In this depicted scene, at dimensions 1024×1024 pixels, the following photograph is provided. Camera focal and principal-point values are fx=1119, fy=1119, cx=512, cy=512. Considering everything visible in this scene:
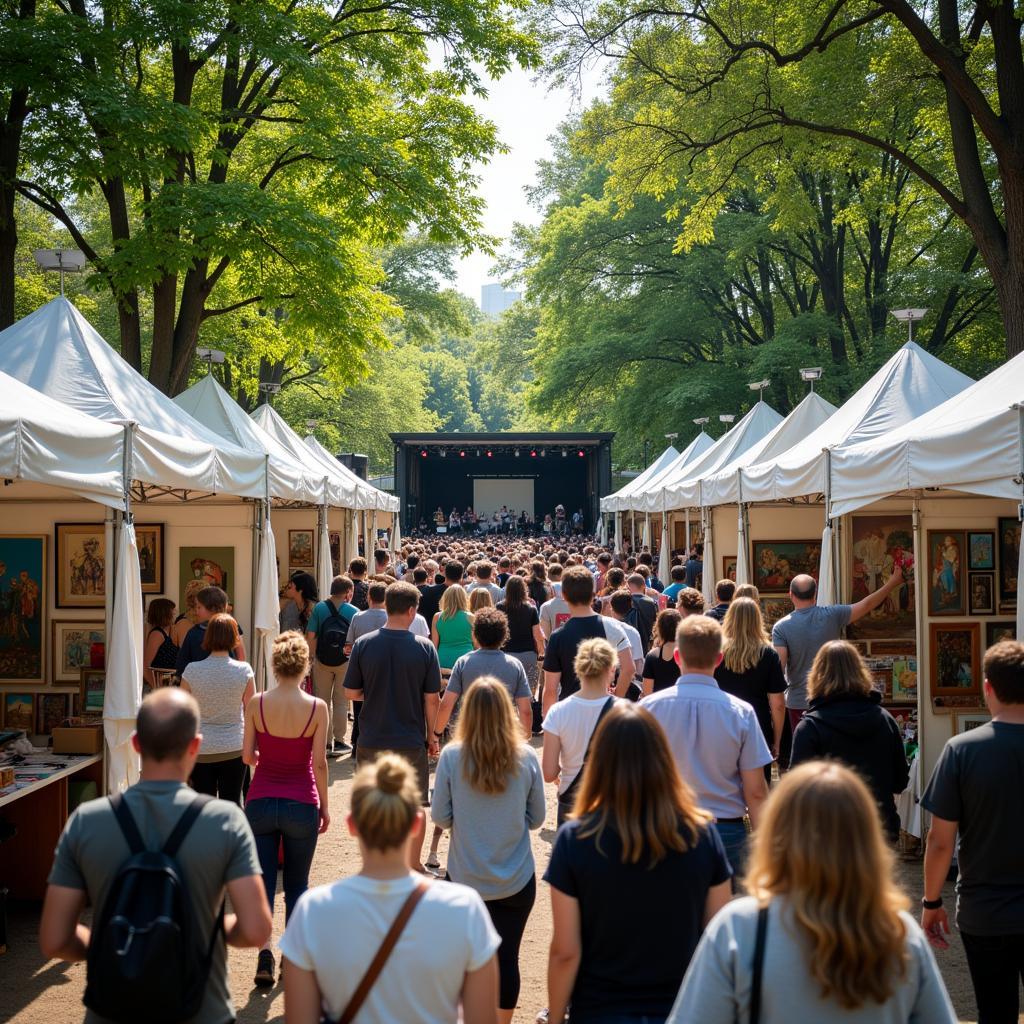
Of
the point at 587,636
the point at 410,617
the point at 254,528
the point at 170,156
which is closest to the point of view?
the point at 410,617

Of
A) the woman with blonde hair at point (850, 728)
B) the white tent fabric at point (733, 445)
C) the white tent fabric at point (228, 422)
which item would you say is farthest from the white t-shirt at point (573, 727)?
the white tent fabric at point (733, 445)

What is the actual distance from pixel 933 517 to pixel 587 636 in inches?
116

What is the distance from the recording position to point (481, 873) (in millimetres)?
4176

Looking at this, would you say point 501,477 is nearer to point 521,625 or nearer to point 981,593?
point 521,625

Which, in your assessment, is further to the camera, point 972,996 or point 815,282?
point 815,282

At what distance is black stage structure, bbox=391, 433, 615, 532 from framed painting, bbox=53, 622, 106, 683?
29282mm

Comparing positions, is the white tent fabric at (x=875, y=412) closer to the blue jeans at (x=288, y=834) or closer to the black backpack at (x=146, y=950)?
the blue jeans at (x=288, y=834)

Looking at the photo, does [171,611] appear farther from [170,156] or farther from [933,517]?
[170,156]

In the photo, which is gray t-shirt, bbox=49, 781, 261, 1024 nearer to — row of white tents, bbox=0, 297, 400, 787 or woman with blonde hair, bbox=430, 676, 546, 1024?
woman with blonde hair, bbox=430, 676, 546, 1024

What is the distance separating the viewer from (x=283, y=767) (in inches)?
210

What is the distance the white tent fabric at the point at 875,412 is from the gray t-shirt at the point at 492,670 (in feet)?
13.3

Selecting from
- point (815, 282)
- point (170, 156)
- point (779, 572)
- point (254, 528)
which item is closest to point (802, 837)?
point (254, 528)

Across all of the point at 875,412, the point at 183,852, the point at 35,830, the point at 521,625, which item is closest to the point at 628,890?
the point at 183,852

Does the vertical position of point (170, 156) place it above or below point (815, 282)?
below
